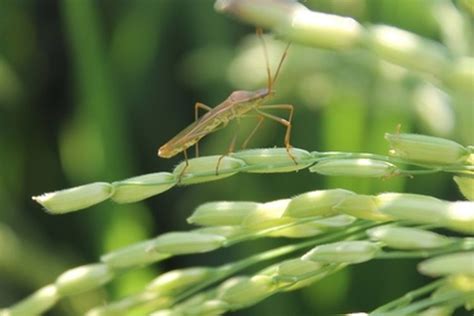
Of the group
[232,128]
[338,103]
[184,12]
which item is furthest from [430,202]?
[184,12]

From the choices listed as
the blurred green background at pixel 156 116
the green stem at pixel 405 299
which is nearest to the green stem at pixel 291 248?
the green stem at pixel 405 299

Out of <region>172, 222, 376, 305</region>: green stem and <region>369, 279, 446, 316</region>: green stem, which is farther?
<region>172, 222, 376, 305</region>: green stem

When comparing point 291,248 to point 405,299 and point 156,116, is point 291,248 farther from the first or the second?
point 156,116

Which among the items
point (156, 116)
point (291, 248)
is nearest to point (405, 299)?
point (291, 248)

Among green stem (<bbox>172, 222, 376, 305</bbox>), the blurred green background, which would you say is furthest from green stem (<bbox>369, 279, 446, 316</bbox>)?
the blurred green background

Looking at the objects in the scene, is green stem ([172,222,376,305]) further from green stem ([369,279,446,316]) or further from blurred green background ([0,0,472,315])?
blurred green background ([0,0,472,315])

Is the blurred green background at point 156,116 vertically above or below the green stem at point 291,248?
above

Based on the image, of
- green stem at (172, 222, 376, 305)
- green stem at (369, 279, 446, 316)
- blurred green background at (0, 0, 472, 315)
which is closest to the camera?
green stem at (369, 279, 446, 316)

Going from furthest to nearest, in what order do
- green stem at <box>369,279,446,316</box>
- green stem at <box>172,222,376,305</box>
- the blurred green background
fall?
the blurred green background, green stem at <box>172,222,376,305</box>, green stem at <box>369,279,446,316</box>

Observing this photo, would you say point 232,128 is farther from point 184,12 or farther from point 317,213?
point 317,213

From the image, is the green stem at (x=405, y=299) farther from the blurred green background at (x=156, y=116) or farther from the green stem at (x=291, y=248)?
the blurred green background at (x=156, y=116)
